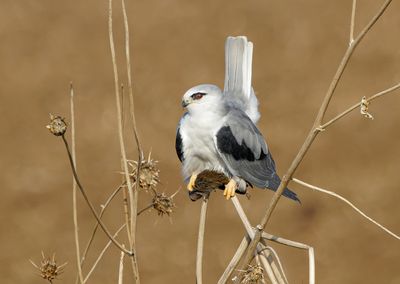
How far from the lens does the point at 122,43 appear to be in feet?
13.3

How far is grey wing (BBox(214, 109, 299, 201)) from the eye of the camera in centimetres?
162

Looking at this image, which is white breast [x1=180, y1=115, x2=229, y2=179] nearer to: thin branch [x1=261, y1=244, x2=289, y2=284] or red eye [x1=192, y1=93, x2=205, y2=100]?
red eye [x1=192, y1=93, x2=205, y2=100]

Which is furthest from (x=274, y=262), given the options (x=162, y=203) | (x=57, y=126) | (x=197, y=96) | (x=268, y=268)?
(x=197, y=96)

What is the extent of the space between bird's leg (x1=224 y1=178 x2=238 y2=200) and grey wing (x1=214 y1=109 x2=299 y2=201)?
0.04 m

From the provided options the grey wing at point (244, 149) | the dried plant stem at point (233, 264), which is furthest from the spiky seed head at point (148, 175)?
the grey wing at point (244, 149)

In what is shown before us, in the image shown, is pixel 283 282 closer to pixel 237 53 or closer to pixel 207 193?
pixel 207 193

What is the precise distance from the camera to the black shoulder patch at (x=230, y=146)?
163 cm

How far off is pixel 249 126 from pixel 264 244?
47 cm

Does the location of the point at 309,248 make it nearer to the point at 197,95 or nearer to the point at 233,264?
the point at 233,264

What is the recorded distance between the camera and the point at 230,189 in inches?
57.7

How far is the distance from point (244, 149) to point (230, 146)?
47 mm

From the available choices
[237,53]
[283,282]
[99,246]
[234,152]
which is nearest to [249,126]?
[234,152]

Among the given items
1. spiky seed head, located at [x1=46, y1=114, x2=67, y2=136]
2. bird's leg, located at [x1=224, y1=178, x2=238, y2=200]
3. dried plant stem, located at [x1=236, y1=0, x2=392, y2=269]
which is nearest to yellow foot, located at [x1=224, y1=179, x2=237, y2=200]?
bird's leg, located at [x1=224, y1=178, x2=238, y2=200]

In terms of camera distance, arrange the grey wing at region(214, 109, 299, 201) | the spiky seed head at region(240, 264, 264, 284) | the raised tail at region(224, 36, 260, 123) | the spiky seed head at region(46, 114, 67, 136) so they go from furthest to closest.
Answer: the raised tail at region(224, 36, 260, 123) → the grey wing at region(214, 109, 299, 201) → the spiky seed head at region(240, 264, 264, 284) → the spiky seed head at region(46, 114, 67, 136)
